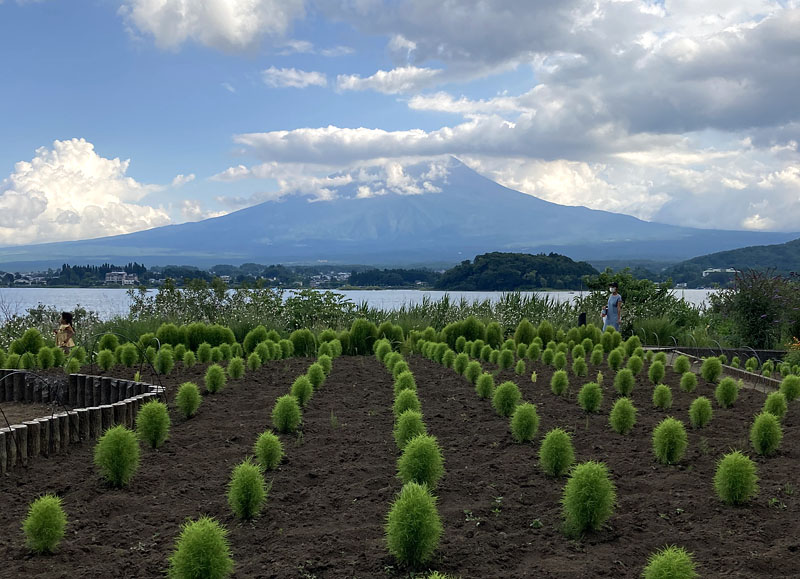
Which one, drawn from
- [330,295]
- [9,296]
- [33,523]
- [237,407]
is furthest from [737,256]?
[33,523]

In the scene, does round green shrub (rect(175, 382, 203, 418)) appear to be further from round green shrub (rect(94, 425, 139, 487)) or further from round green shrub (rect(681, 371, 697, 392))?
round green shrub (rect(681, 371, 697, 392))

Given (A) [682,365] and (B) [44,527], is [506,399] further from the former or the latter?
(B) [44,527]

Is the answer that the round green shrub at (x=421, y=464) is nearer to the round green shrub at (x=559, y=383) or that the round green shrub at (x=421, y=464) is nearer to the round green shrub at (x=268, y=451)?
the round green shrub at (x=268, y=451)

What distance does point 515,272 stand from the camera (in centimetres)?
2694

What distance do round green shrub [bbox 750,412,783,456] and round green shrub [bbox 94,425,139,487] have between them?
4.50m

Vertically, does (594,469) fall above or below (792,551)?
above

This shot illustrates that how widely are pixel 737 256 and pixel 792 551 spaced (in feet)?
152

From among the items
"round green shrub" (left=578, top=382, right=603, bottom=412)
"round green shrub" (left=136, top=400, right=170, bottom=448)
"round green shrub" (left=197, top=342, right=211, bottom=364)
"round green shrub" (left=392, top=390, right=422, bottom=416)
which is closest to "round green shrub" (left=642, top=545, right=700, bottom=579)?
"round green shrub" (left=392, top=390, right=422, bottom=416)

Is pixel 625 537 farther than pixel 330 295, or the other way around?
pixel 330 295

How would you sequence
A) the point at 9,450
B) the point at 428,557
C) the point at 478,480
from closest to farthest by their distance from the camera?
the point at 428,557, the point at 478,480, the point at 9,450

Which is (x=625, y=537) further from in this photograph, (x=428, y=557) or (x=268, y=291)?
(x=268, y=291)

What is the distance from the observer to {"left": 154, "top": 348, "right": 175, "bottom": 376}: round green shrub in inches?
338

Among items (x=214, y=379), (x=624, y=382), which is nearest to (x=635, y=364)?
(x=624, y=382)

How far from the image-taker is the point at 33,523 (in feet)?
11.4
